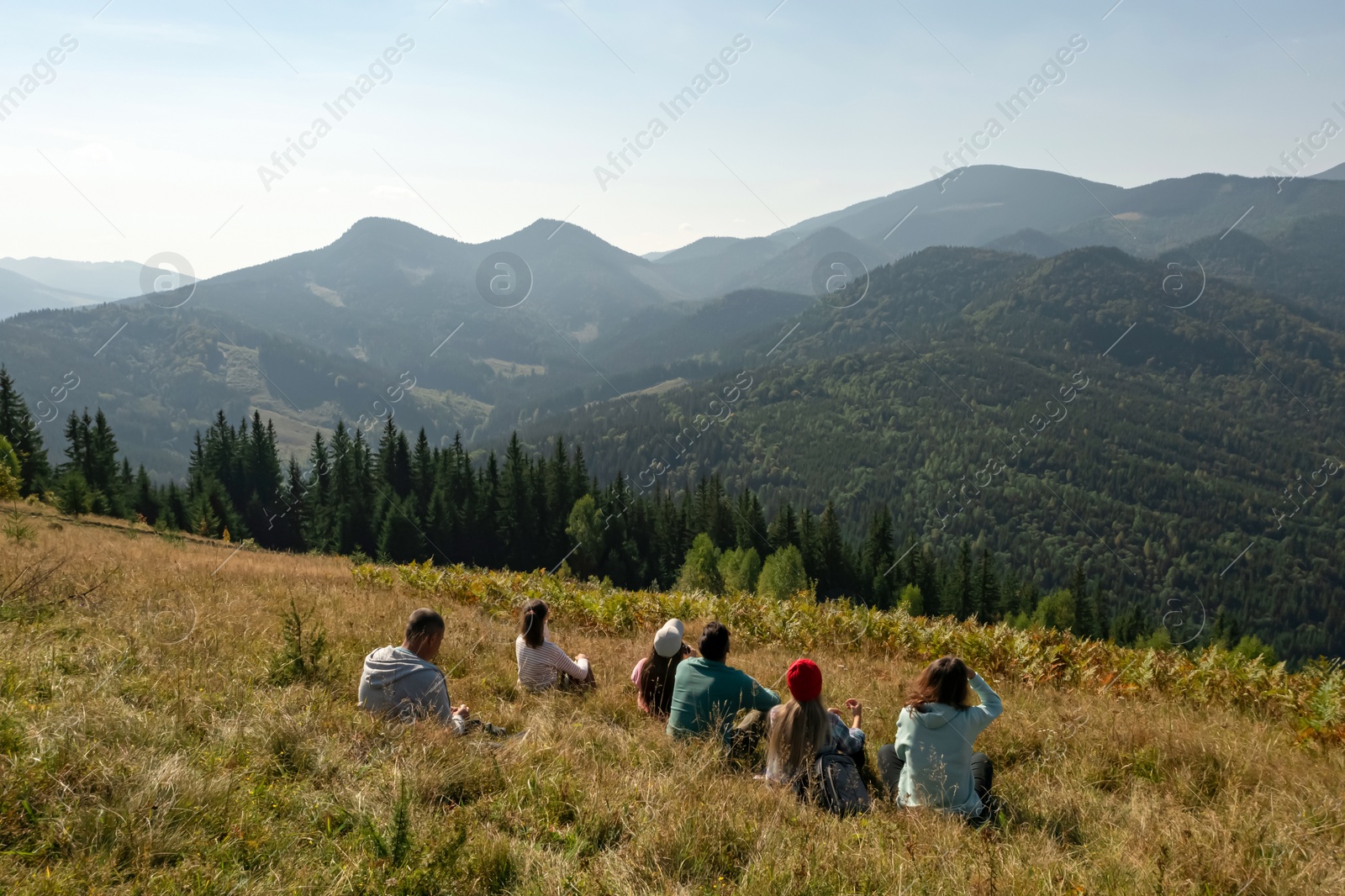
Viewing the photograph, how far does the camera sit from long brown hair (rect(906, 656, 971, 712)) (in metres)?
5.65

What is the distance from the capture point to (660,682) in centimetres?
741

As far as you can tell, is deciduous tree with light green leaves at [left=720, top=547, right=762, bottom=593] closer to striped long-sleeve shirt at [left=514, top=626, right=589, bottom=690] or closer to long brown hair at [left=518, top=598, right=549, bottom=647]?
long brown hair at [left=518, top=598, right=549, bottom=647]

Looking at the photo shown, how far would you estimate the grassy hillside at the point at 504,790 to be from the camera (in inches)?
135

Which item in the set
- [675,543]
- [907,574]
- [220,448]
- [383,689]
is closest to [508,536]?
[675,543]

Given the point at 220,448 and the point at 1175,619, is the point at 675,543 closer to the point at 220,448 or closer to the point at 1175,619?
the point at 220,448

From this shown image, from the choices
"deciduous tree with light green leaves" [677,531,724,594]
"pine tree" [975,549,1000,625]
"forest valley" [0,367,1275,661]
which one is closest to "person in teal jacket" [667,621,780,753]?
"forest valley" [0,367,1275,661]

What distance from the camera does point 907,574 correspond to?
276 feet

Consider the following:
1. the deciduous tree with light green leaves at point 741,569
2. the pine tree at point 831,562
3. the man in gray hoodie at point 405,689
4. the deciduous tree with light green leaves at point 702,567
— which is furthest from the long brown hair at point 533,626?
the pine tree at point 831,562

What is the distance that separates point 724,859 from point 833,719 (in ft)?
9.24

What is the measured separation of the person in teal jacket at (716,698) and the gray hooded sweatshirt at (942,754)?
1.33m

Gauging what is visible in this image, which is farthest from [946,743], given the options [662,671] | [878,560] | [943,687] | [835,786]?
[878,560]

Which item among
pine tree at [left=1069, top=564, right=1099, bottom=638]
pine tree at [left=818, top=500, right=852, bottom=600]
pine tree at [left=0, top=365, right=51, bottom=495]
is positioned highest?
pine tree at [left=0, top=365, right=51, bottom=495]

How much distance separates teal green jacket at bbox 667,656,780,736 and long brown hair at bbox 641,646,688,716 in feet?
2.09

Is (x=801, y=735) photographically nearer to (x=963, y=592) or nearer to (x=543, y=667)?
(x=543, y=667)
